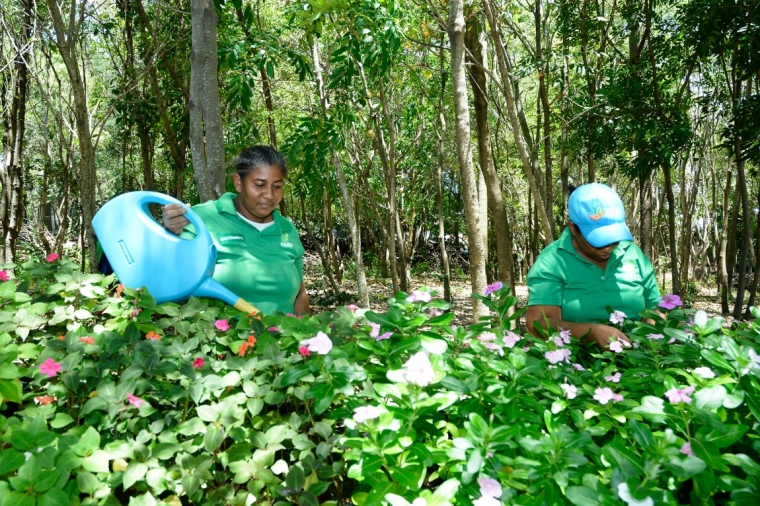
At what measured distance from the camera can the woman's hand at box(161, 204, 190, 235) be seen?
6.86 feet

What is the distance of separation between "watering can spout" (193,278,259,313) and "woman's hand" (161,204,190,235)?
223mm

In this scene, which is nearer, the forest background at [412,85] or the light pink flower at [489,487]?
the light pink flower at [489,487]

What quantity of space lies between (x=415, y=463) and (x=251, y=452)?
36 cm

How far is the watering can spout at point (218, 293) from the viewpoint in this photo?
6.99 ft

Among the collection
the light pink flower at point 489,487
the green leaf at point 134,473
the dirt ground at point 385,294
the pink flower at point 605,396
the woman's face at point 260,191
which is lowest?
the dirt ground at point 385,294

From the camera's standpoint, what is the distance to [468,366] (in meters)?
1.30

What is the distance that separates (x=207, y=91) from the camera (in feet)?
10.6

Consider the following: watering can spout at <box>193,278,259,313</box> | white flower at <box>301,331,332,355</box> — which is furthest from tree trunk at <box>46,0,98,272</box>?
white flower at <box>301,331,332,355</box>

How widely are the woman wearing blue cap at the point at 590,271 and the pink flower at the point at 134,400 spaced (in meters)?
1.59

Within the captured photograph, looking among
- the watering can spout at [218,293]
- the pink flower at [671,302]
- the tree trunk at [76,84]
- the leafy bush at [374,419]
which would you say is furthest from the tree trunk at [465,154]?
the tree trunk at [76,84]

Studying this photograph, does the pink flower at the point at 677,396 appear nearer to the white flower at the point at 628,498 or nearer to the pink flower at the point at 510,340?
the white flower at the point at 628,498

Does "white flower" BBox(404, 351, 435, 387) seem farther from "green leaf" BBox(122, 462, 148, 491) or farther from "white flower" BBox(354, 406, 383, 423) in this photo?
"green leaf" BBox(122, 462, 148, 491)

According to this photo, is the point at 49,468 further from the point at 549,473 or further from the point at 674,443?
the point at 674,443

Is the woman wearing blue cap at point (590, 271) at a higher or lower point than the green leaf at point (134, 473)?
higher
